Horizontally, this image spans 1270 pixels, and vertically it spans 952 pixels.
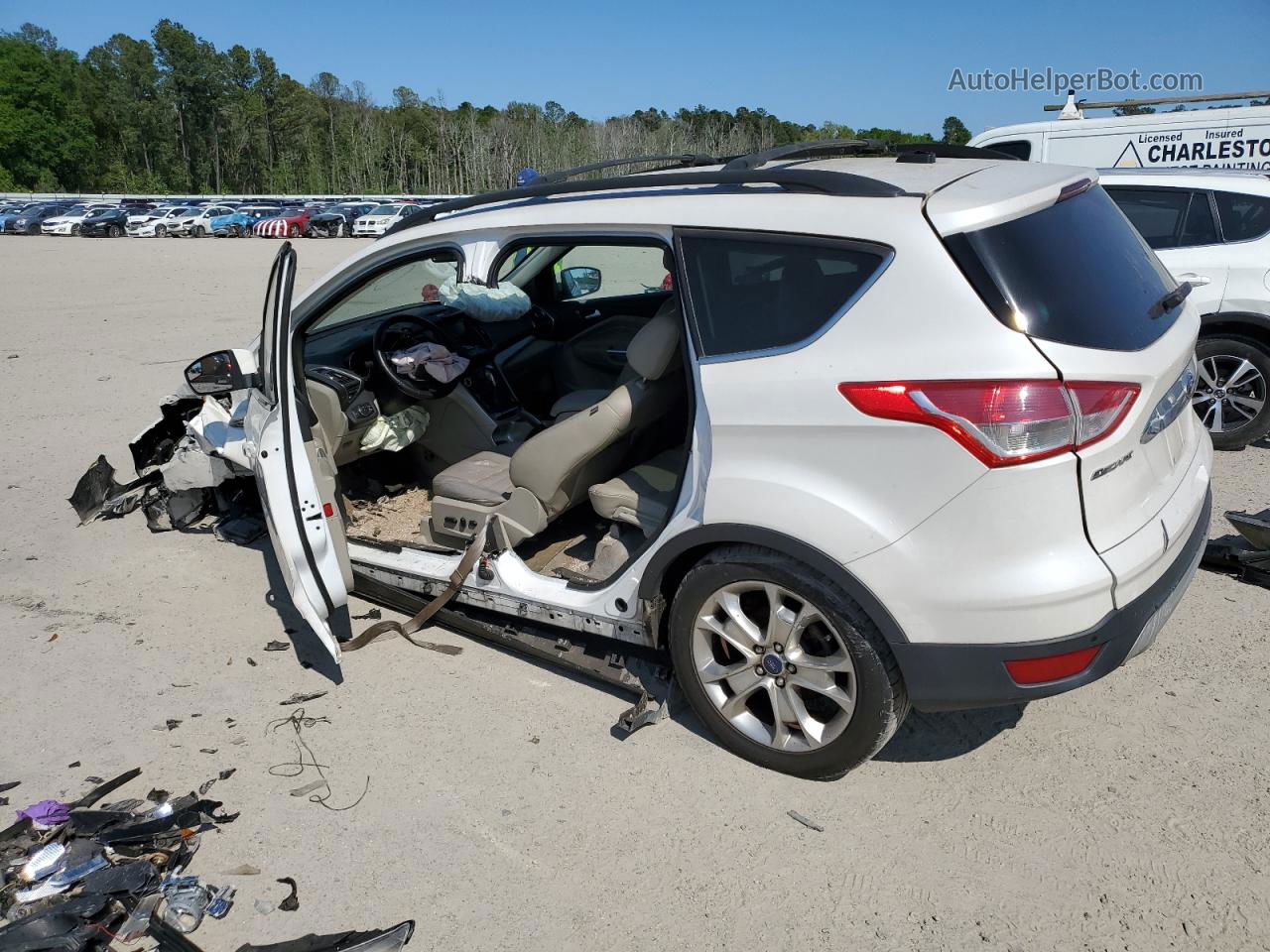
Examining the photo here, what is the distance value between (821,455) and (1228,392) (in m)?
5.09

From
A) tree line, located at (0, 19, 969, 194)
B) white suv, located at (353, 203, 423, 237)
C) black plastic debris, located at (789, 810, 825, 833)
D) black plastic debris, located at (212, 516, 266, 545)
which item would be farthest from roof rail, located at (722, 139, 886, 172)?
tree line, located at (0, 19, 969, 194)

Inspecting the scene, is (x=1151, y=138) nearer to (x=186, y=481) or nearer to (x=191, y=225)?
(x=186, y=481)

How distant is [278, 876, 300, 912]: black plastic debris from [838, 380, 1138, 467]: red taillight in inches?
86.0

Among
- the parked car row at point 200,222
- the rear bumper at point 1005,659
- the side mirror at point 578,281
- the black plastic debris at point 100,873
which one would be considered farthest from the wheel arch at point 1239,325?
the parked car row at point 200,222

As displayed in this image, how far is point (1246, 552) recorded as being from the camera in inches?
172

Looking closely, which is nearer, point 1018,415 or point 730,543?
point 1018,415

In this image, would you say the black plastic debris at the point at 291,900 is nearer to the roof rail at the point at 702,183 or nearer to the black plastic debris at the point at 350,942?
the black plastic debris at the point at 350,942

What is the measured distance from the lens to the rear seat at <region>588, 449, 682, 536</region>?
3600 mm

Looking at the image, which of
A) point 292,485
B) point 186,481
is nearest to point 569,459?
point 292,485

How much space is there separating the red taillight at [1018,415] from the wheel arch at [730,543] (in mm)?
506

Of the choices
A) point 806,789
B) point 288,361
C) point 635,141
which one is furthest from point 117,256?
point 635,141

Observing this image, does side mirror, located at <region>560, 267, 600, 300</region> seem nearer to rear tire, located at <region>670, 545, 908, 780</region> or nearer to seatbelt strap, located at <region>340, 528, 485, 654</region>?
seatbelt strap, located at <region>340, 528, 485, 654</region>

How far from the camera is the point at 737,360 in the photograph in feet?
9.59

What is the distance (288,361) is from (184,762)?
1.48 metres
